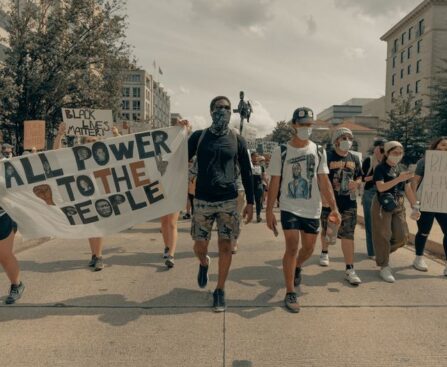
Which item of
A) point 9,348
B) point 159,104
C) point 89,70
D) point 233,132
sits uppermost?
point 159,104

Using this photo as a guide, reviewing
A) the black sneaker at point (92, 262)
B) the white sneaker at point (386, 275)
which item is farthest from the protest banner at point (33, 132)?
the white sneaker at point (386, 275)

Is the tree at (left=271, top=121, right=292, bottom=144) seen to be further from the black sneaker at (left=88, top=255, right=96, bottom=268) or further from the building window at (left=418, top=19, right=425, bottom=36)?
the black sneaker at (left=88, top=255, right=96, bottom=268)

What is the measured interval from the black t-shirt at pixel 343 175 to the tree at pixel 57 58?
601 inches

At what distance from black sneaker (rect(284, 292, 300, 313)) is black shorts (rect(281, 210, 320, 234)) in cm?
66

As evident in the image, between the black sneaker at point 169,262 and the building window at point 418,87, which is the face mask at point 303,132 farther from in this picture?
the building window at point 418,87

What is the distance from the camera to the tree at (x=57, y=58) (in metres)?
18.6

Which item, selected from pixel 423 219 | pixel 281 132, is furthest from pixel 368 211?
pixel 281 132

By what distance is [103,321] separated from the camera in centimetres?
396

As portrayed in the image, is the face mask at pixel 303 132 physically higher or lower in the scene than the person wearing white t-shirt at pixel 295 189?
higher

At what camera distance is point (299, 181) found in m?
4.45

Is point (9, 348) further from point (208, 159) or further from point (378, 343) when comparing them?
point (378, 343)

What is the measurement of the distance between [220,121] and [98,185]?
175cm

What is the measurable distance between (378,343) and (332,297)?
1.22 m

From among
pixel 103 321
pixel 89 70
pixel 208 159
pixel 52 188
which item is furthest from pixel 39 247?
pixel 89 70
